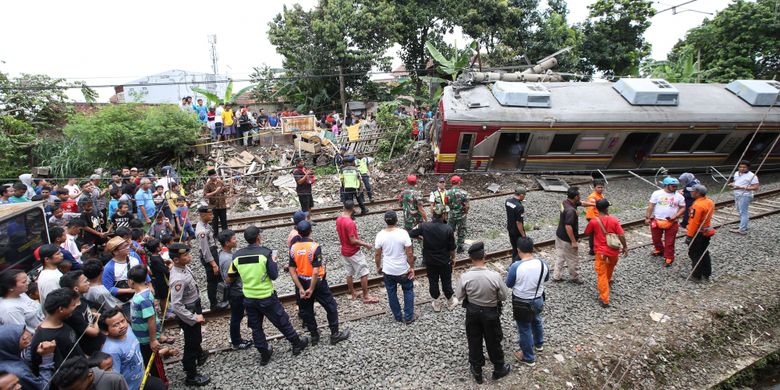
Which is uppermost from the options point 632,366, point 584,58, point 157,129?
point 584,58

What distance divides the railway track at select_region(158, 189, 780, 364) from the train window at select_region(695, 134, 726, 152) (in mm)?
2523

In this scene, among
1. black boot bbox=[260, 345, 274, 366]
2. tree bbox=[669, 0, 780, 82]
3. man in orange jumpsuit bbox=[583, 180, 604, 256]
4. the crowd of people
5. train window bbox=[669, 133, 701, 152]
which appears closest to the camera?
the crowd of people

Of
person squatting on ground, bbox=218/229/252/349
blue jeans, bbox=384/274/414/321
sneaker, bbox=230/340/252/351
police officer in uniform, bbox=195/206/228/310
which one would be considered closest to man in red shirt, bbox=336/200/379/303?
blue jeans, bbox=384/274/414/321

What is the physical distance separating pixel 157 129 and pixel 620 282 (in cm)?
1415

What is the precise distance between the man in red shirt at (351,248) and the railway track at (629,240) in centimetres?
37

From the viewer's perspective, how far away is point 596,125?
12.4 m

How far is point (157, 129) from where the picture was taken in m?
14.0

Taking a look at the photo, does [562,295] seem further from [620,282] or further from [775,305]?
[775,305]

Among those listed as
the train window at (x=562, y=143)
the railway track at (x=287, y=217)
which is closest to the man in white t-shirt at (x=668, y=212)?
the railway track at (x=287, y=217)

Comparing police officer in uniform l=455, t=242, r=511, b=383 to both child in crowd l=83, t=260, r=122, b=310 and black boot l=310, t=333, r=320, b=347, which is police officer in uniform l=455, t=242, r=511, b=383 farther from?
child in crowd l=83, t=260, r=122, b=310

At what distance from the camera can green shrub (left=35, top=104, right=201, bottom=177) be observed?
13859mm

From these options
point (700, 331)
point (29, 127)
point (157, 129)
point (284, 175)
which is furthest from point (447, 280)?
point (29, 127)

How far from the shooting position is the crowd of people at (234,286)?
142 inches

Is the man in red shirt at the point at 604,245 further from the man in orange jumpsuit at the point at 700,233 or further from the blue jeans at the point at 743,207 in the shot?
the blue jeans at the point at 743,207
